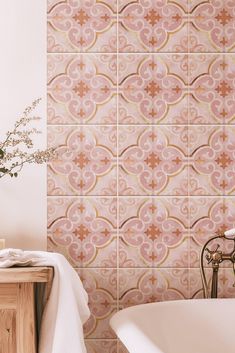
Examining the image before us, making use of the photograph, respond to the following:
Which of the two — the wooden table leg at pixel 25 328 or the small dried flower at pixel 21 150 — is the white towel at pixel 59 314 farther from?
the small dried flower at pixel 21 150

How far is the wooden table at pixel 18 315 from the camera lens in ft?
5.74

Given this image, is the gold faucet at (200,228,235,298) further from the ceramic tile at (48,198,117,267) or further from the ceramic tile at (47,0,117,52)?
the ceramic tile at (47,0,117,52)

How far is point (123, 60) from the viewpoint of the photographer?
241 centimetres

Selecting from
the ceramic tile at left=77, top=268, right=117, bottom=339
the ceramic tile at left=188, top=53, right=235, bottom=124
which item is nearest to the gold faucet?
the ceramic tile at left=77, top=268, right=117, bottom=339

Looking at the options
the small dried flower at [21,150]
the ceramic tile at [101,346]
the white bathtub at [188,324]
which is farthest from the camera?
the ceramic tile at [101,346]

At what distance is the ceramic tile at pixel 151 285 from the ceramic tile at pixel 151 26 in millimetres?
906

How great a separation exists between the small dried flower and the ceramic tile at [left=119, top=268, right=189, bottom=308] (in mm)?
569

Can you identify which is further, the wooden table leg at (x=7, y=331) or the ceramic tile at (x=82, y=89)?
the ceramic tile at (x=82, y=89)

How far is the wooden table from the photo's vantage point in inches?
68.9

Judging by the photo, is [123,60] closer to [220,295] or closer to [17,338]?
[220,295]

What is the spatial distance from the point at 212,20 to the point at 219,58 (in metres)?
0.16

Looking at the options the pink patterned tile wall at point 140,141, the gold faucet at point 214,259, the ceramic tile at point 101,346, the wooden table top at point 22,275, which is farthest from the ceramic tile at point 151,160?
the wooden table top at point 22,275

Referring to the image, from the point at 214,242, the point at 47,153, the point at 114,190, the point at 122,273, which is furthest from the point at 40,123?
the point at 214,242

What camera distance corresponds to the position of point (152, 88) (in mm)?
2404
